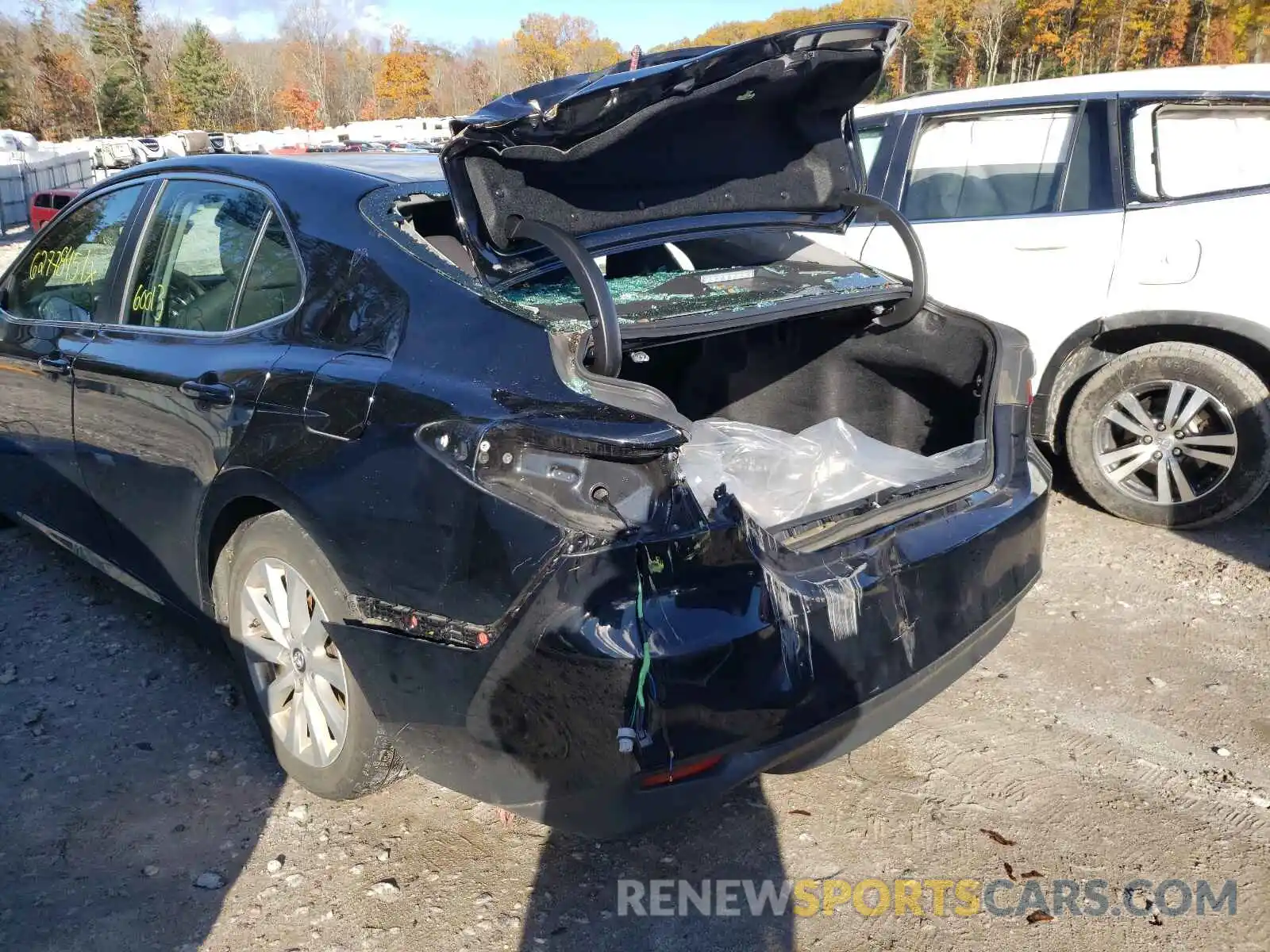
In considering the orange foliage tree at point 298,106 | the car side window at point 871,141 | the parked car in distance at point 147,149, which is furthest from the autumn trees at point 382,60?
the car side window at point 871,141

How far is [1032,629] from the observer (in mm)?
3713

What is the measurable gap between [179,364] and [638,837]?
1.86 meters

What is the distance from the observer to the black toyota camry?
199 centimetres

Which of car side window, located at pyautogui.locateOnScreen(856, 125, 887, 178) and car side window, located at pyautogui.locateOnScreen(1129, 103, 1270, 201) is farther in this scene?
car side window, located at pyautogui.locateOnScreen(856, 125, 887, 178)

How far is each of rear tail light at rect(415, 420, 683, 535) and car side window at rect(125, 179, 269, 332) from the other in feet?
4.07

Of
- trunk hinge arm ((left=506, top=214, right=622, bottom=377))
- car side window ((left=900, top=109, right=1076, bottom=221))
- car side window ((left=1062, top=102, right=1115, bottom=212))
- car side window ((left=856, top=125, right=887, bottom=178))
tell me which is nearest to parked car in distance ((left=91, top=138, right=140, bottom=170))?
car side window ((left=856, top=125, right=887, bottom=178))

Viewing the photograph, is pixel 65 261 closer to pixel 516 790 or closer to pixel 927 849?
pixel 516 790

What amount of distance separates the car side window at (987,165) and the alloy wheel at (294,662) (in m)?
3.64

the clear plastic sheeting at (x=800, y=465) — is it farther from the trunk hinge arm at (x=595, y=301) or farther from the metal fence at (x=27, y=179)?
the metal fence at (x=27, y=179)

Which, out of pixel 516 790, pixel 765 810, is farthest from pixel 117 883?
pixel 765 810

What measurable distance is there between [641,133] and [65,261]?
2440 millimetres

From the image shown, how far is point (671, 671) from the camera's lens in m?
1.90

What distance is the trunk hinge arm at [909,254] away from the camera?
2975mm

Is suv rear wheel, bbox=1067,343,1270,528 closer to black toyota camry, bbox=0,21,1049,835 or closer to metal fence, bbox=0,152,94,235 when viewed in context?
black toyota camry, bbox=0,21,1049,835
